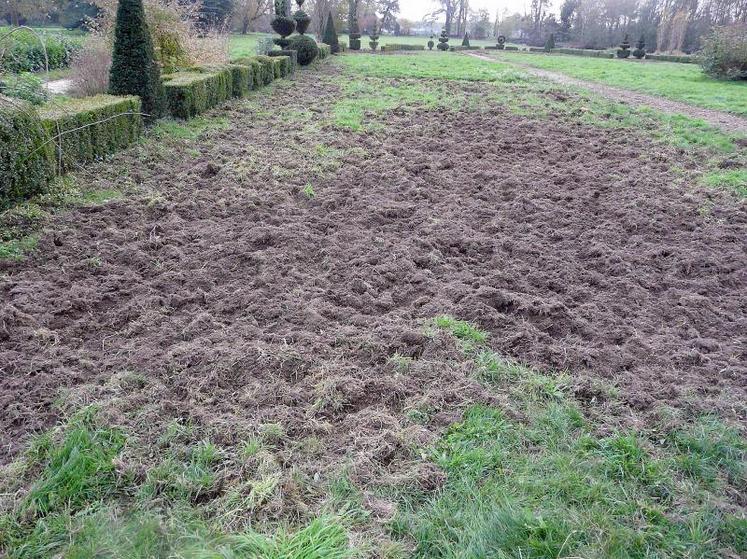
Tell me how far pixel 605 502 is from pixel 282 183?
5389 mm

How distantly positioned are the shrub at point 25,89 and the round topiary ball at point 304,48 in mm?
13237

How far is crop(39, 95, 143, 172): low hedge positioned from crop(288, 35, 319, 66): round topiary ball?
13.2m

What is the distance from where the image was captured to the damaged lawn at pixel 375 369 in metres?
2.21

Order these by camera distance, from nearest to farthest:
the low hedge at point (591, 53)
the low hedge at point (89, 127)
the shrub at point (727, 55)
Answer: the low hedge at point (89, 127)
the shrub at point (727, 55)
the low hedge at point (591, 53)

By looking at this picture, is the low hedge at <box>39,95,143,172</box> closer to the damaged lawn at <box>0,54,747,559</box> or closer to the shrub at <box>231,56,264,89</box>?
the damaged lawn at <box>0,54,747,559</box>

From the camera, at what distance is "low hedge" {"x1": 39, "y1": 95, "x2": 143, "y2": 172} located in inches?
246

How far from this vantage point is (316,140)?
28.8 ft

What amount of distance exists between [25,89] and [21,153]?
9.48 feet

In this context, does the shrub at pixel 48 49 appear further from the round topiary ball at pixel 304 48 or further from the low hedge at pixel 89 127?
the low hedge at pixel 89 127

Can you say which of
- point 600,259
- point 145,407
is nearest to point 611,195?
point 600,259

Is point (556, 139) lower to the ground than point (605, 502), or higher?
higher

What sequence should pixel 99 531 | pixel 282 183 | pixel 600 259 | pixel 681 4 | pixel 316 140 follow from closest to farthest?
pixel 99 531
pixel 600 259
pixel 282 183
pixel 316 140
pixel 681 4

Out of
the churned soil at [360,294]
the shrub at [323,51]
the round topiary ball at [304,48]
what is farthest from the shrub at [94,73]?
the shrub at [323,51]

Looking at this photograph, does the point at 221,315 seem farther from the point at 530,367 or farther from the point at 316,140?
the point at 316,140
